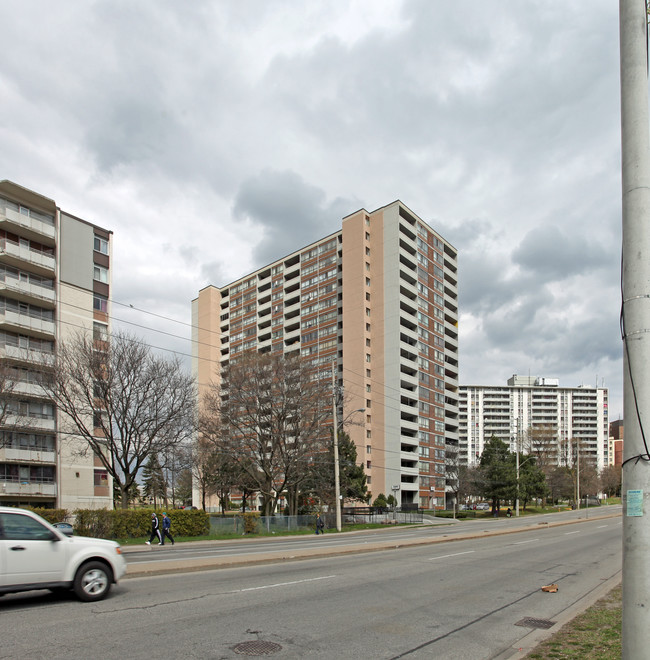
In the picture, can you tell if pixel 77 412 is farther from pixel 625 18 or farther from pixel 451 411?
pixel 451 411

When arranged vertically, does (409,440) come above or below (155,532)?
below

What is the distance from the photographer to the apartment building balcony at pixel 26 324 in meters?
45.3

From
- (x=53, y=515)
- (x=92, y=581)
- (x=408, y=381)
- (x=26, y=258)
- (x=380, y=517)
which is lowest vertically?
(x=380, y=517)

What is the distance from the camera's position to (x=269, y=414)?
1783 inches

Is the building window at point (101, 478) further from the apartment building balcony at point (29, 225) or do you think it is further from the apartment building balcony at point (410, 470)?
the apartment building balcony at point (410, 470)

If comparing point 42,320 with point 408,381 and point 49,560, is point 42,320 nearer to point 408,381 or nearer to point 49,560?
point 49,560

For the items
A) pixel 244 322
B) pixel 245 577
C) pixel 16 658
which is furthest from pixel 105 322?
pixel 244 322

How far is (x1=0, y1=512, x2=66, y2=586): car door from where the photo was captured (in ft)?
30.0

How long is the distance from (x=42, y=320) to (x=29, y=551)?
4265 cm

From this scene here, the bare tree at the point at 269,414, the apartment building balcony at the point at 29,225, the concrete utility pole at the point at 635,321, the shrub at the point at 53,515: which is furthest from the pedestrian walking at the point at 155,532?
the apartment building balcony at the point at 29,225

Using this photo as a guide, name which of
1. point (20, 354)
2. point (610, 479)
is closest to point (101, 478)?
point (20, 354)

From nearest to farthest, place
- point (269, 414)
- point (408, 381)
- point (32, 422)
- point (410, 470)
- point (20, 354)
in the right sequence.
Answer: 1. point (32, 422)
2. point (20, 354)
3. point (269, 414)
4. point (410, 470)
5. point (408, 381)

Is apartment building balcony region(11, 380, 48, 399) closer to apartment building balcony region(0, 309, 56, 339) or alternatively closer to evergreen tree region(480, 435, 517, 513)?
apartment building balcony region(0, 309, 56, 339)

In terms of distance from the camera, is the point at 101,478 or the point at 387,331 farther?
the point at 387,331
